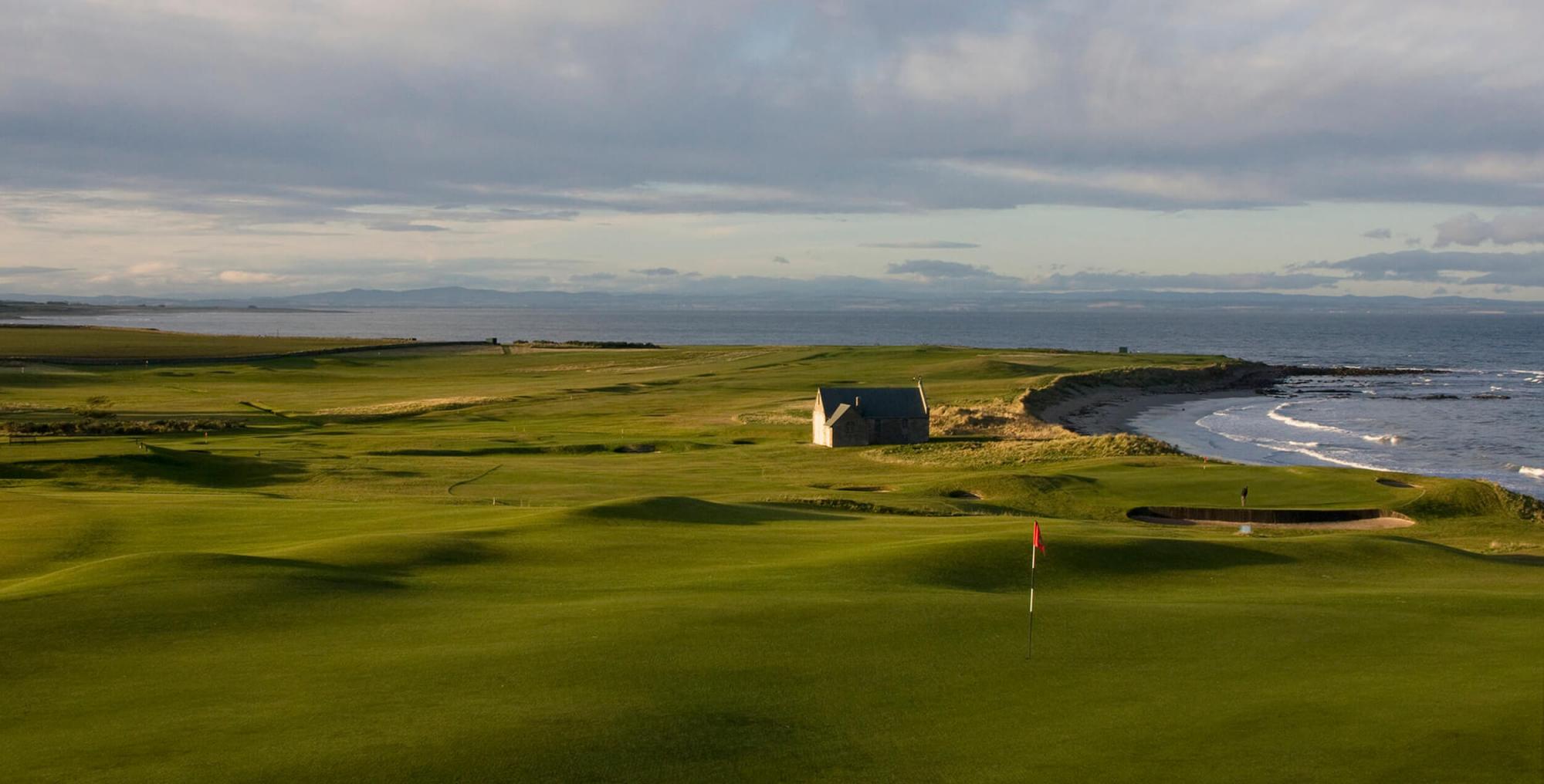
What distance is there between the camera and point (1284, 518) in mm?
42062

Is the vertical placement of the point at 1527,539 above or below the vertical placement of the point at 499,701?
below

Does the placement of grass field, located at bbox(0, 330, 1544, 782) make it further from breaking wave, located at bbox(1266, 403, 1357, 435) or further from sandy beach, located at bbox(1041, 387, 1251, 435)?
breaking wave, located at bbox(1266, 403, 1357, 435)

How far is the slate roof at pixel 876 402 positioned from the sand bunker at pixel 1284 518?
97.7 ft

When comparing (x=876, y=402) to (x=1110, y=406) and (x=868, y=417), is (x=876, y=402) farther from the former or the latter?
(x=1110, y=406)

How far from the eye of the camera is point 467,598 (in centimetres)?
1997

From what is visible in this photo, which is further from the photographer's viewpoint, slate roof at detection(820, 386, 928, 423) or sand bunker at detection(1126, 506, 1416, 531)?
slate roof at detection(820, 386, 928, 423)

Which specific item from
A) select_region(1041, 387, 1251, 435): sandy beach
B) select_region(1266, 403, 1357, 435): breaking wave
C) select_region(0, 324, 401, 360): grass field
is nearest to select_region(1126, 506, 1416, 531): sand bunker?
select_region(1041, 387, 1251, 435): sandy beach

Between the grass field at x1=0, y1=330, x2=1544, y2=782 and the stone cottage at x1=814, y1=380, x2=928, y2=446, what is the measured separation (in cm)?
3049

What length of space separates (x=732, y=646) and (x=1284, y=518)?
31825 mm

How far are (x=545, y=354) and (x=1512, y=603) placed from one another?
5740 inches

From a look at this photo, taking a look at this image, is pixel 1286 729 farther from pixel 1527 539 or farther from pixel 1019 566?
pixel 1527 539

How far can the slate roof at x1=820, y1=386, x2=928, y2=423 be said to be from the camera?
234 ft

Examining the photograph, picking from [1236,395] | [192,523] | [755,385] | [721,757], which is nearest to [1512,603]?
[721,757]

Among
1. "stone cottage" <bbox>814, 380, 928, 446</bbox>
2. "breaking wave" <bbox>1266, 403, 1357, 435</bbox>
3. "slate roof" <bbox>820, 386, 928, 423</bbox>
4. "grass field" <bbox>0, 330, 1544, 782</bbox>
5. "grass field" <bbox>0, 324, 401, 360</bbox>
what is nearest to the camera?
"grass field" <bbox>0, 330, 1544, 782</bbox>
